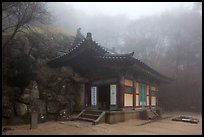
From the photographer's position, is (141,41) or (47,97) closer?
(47,97)

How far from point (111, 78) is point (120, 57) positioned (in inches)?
104

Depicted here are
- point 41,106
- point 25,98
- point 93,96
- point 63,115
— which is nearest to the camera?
point 25,98

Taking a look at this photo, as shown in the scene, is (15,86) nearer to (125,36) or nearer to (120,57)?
(120,57)

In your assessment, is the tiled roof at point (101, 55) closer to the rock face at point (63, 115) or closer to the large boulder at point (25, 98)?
the rock face at point (63, 115)

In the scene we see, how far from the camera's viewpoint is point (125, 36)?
1743 inches

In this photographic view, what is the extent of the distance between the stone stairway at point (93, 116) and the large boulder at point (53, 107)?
1745 millimetres

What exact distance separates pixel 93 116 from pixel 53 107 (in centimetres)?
305

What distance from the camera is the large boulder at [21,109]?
1470 cm

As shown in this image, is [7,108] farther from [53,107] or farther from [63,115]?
[63,115]

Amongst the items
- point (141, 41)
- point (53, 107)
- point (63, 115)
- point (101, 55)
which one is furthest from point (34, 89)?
point (141, 41)

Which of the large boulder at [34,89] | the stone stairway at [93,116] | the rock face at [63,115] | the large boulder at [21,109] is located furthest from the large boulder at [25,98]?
the stone stairway at [93,116]

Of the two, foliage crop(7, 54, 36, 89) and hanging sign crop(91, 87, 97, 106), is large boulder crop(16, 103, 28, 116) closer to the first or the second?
foliage crop(7, 54, 36, 89)

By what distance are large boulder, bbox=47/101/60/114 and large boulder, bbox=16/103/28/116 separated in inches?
70.9

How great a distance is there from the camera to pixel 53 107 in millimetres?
16594
